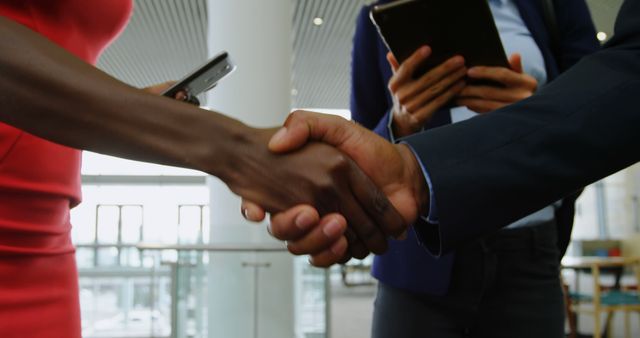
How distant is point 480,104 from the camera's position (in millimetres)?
→ 1032

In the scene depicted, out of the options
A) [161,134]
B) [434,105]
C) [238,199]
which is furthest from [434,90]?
[238,199]

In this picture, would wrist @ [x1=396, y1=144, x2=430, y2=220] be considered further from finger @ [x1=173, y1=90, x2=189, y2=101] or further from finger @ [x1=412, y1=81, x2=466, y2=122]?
finger @ [x1=173, y1=90, x2=189, y2=101]

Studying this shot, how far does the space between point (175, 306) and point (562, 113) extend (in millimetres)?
2643

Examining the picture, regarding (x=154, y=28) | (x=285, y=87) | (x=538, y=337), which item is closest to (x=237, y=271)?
(x=285, y=87)

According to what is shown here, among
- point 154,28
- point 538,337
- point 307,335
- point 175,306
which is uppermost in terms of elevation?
point 154,28

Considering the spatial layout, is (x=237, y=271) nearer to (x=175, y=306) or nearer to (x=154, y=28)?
(x=175, y=306)

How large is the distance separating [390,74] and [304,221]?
0.56 metres

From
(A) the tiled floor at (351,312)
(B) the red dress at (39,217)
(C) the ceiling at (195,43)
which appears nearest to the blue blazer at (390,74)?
(B) the red dress at (39,217)

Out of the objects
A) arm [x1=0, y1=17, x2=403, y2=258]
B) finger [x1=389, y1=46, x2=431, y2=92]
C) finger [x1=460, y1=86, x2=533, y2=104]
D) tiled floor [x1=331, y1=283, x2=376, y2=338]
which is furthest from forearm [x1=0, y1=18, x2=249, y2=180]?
tiled floor [x1=331, y1=283, x2=376, y2=338]

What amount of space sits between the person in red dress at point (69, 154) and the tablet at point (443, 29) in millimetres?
325

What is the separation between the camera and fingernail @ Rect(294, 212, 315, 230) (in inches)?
30.9

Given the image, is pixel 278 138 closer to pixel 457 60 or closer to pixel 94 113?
pixel 94 113

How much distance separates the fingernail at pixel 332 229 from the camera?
796 millimetres

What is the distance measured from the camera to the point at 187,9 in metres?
6.62
